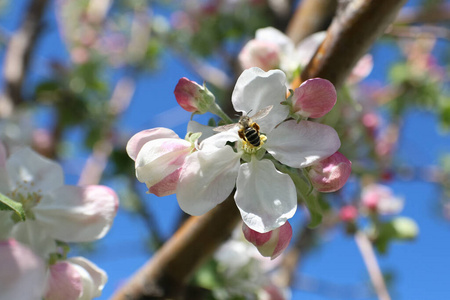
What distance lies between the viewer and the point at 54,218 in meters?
0.53

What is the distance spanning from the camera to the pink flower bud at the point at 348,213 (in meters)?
1.14

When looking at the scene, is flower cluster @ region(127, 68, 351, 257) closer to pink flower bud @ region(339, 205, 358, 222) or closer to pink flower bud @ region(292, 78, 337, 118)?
pink flower bud @ region(292, 78, 337, 118)

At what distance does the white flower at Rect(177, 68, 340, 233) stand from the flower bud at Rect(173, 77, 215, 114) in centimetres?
3

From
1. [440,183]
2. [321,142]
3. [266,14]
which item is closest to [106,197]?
[321,142]

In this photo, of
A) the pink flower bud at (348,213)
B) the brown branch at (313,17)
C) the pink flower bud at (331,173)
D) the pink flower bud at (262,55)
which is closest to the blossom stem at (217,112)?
the pink flower bud at (331,173)

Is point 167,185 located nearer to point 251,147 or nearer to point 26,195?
point 251,147

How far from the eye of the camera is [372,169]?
3.89 ft

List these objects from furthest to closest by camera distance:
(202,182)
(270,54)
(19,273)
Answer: (270,54) → (202,182) → (19,273)

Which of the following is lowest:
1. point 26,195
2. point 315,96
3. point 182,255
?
point 182,255

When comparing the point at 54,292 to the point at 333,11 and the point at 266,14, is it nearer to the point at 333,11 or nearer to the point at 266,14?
Result: the point at 333,11

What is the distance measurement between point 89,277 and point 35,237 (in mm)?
82

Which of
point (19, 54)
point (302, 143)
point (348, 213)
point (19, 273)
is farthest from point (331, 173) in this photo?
point (19, 54)

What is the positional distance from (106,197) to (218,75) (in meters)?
1.65

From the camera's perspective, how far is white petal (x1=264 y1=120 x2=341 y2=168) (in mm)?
425
